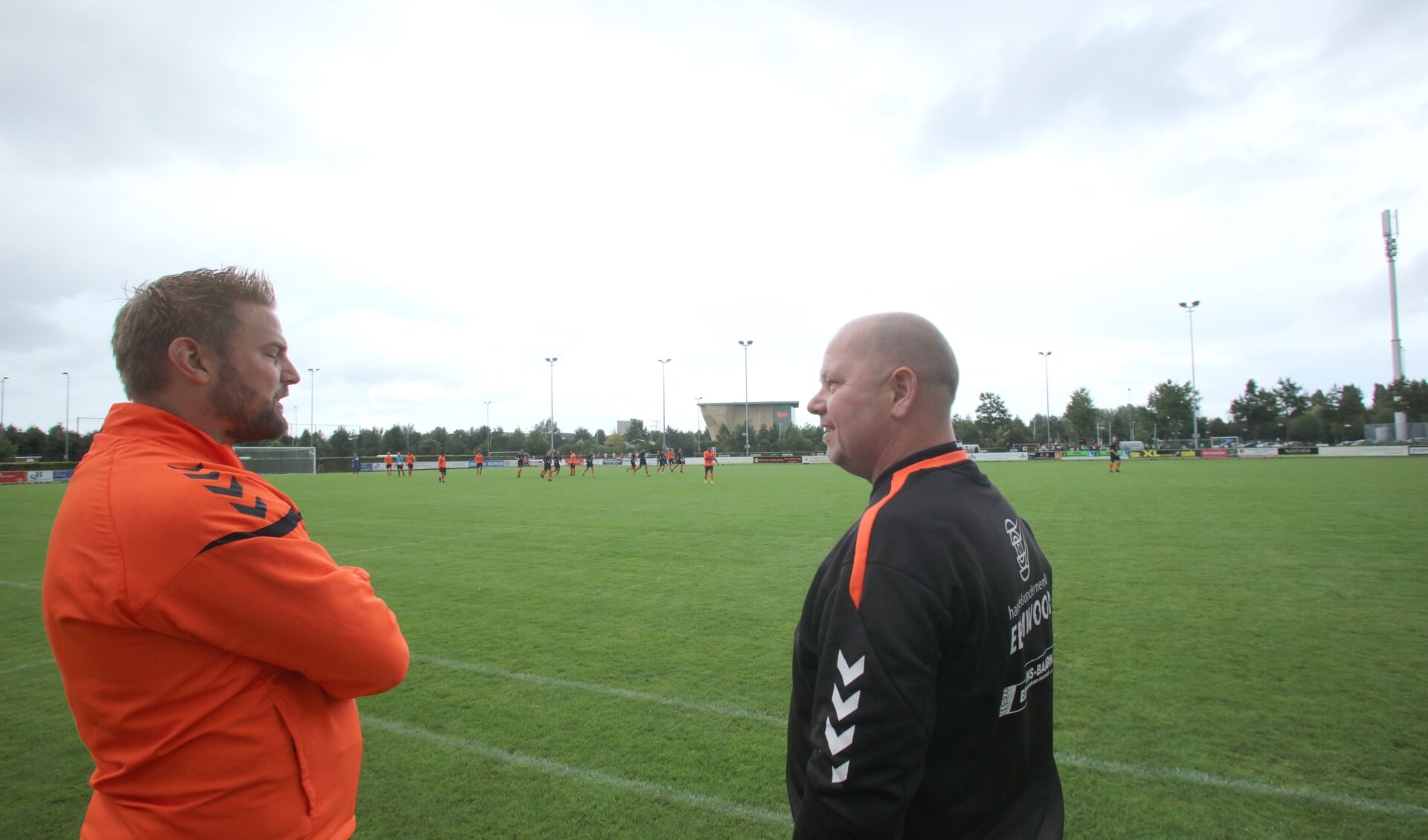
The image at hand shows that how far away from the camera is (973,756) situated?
1643mm

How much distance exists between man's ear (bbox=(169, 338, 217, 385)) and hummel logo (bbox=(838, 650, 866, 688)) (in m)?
1.67

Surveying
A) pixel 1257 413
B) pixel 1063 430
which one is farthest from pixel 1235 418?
pixel 1063 430

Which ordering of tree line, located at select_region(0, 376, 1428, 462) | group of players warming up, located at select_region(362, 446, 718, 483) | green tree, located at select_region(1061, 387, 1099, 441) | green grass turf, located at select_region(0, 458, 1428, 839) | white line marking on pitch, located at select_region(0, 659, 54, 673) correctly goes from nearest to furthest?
1. green grass turf, located at select_region(0, 458, 1428, 839)
2. white line marking on pitch, located at select_region(0, 659, 54, 673)
3. group of players warming up, located at select_region(362, 446, 718, 483)
4. tree line, located at select_region(0, 376, 1428, 462)
5. green tree, located at select_region(1061, 387, 1099, 441)

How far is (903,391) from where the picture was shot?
A: 185 centimetres

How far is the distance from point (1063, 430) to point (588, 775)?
12782cm

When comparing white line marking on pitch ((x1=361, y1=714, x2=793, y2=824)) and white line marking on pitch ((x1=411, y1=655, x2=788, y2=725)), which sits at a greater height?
white line marking on pitch ((x1=411, y1=655, x2=788, y2=725))

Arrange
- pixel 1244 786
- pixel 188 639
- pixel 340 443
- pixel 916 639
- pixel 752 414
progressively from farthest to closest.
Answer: pixel 752 414, pixel 340 443, pixel 1244 786, pixel 188 639, pixel 916 639

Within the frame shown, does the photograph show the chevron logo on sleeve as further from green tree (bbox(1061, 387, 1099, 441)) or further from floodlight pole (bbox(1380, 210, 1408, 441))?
green tree (bbox(1061, 387, 1099, 441))

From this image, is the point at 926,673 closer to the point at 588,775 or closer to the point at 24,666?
the point at 588,775

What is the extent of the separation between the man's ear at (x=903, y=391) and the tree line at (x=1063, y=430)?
255 ft

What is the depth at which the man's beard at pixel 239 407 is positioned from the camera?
1848 mm

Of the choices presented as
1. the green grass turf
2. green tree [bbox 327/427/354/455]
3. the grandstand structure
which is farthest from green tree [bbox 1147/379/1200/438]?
green tree [bbox 327/427/354/455]

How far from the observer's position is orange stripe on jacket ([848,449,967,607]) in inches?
59.8

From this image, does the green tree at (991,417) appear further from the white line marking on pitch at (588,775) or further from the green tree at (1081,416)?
the white line marking on pitch at (588,775)
